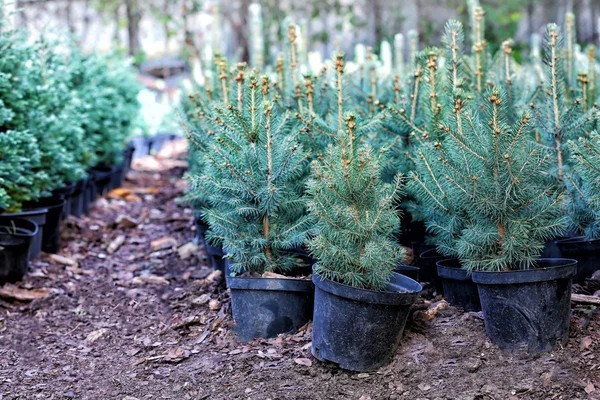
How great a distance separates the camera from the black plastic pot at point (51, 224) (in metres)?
5.42

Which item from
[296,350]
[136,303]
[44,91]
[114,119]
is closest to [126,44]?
[114,119]

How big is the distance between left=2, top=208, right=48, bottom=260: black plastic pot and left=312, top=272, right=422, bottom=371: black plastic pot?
2.55 m

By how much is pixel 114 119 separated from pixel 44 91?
271cm

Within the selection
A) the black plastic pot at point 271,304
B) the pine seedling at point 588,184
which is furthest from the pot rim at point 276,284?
the pine seedling at point 588,184

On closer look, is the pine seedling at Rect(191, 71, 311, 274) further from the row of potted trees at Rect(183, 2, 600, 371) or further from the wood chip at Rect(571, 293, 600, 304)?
the wood chip at Rect(571, 293, 600, 304)

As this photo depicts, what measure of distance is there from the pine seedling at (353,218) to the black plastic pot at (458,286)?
41 centimetres

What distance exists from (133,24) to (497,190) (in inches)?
489

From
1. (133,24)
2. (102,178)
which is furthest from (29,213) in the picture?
(133,24)

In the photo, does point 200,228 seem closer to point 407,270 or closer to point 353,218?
point 407,270

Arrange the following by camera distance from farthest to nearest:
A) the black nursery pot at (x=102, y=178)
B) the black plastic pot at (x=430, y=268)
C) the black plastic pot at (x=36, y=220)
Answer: the black nursery pot at (x=102, y=178) → the black plastic pot at (x=36, y=220) → the black plastic pot at (x=430, y=268)

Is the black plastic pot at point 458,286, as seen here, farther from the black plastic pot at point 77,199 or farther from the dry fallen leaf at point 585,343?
the black plastic pot at point 77,199

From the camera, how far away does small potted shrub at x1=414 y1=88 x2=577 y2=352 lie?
3.11 meters

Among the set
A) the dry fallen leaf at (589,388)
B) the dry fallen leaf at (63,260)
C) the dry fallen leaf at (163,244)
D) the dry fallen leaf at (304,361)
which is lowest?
A: the dry fallen leaf at (589,388)

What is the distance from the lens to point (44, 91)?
209 inches
